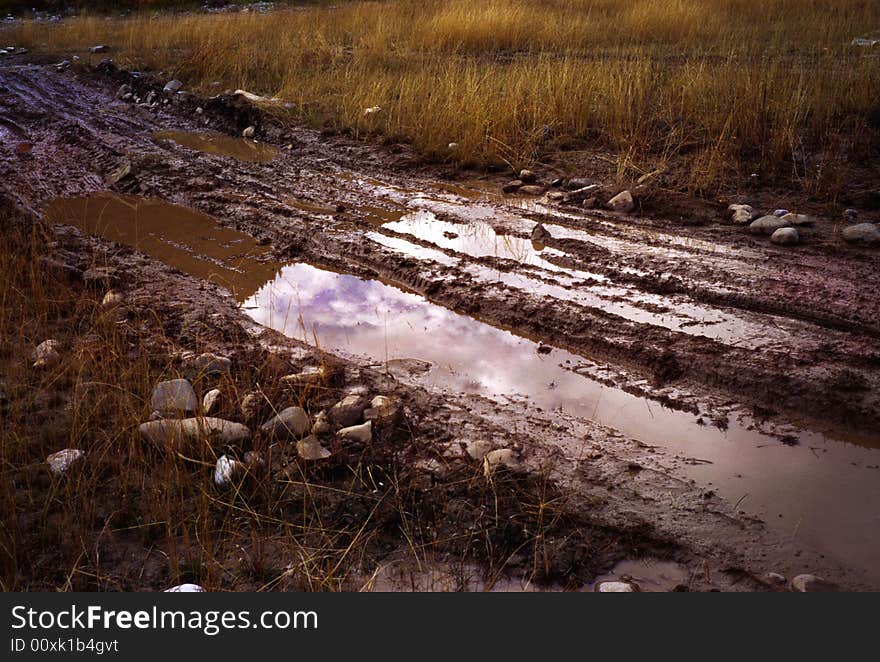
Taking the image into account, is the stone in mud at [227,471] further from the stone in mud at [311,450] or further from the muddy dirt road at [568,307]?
the muddy dirt road at [568,307]

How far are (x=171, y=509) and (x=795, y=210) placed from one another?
4.74 meters

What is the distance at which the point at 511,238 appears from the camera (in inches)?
205

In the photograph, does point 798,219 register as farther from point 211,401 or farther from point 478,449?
point 211,401

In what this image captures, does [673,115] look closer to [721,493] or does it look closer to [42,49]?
[721,493]

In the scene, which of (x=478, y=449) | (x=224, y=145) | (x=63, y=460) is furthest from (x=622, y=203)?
(x=224, y=145)

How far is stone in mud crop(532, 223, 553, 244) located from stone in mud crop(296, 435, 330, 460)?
2670 mm

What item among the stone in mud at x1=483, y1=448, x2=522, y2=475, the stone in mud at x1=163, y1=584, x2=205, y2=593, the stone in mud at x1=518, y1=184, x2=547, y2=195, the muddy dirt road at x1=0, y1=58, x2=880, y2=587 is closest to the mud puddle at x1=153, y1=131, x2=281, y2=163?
the muddy dirt road at x1=0, y1=58, x2=880, y2=587

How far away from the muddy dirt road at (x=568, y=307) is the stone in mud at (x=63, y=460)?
1.41 m

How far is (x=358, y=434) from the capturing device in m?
3.04

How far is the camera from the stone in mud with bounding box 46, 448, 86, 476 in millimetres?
2791

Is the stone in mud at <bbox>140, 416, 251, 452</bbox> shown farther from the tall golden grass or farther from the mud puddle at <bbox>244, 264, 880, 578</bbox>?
the tall golden grass

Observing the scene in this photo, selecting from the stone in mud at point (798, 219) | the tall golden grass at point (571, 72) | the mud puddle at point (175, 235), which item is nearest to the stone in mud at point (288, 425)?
the mud puddle at point (175, 235)

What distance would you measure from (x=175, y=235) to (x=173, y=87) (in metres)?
5.71

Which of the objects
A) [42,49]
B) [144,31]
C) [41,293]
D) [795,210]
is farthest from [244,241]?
[42,49]
